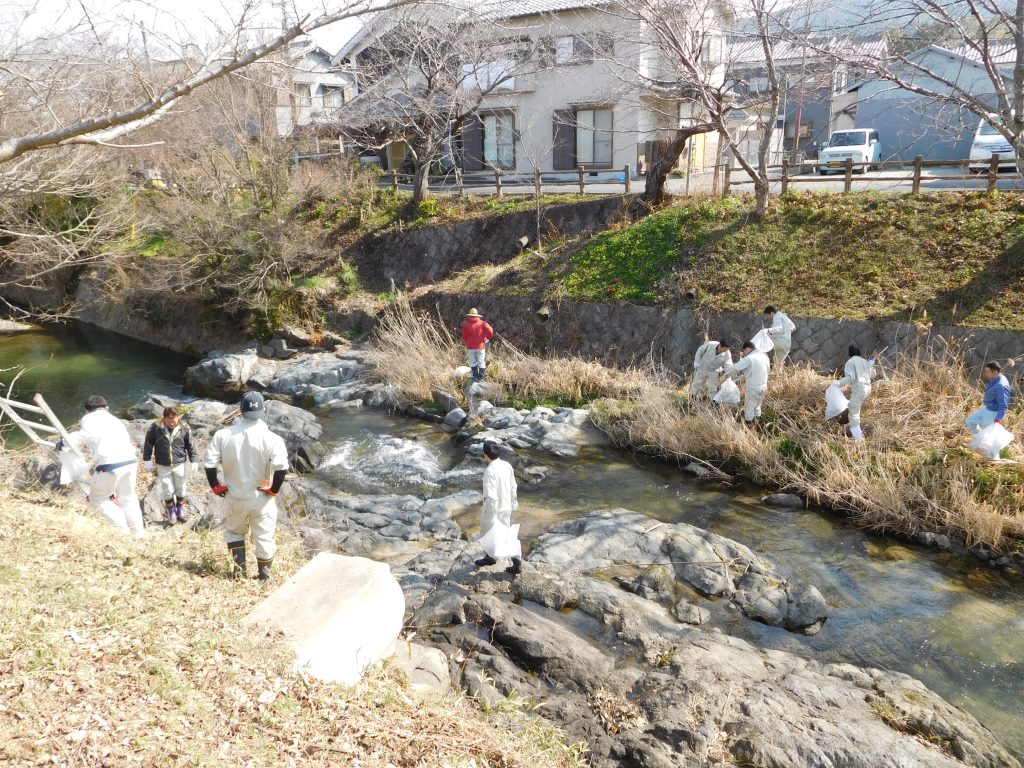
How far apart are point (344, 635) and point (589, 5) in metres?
21.2

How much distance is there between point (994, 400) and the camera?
9.11 m

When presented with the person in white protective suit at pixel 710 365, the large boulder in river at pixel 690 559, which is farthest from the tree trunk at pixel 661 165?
the large boulder in river at pixel 690 559

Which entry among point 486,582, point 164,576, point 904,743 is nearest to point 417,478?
point 486,582

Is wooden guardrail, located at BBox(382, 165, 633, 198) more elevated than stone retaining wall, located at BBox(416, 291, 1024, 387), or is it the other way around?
wooden guardrail, located at BBox(382, 165, 633, 198)

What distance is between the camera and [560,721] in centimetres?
529

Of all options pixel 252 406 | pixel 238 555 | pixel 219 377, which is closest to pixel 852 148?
pixel 219 377

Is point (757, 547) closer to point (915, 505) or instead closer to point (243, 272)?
point (915, 505)

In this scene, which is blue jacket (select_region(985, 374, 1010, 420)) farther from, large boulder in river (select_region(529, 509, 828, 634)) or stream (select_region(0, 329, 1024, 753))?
large boulder in river (select_region(529, 509, 828, 634))

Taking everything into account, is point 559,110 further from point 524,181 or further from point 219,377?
point 219,377

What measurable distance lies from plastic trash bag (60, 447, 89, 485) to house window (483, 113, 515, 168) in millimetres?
20972

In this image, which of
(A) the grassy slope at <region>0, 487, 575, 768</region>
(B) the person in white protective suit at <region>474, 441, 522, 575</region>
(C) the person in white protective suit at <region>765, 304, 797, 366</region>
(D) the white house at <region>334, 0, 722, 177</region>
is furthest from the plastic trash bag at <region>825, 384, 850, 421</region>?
(D) the white house at <region>334, 0, 722, 177</region>

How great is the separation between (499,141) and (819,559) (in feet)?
71.8

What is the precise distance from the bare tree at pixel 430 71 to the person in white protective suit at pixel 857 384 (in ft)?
40.6

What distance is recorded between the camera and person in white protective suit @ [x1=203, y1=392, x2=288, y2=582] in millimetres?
5965
